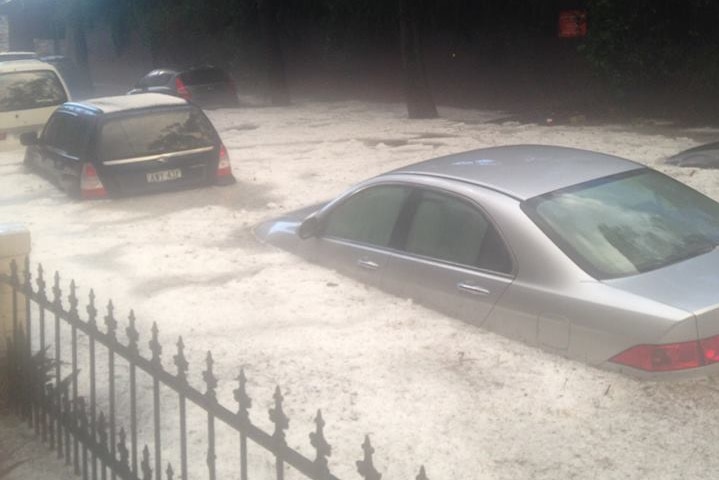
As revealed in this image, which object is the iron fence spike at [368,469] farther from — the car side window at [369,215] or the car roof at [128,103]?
the car roof at [128,103]

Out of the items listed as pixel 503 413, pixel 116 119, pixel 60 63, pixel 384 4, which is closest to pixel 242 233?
pixel 116 119

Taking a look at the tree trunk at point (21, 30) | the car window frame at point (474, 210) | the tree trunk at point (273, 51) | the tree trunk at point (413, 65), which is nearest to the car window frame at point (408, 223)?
the car window frame at point (474, 210)

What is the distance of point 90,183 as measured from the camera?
13148mm

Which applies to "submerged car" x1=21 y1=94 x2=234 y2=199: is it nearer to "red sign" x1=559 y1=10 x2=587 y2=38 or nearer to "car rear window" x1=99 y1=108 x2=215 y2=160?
"car rear window" x1=99 y1=108 x2=215 y2=160

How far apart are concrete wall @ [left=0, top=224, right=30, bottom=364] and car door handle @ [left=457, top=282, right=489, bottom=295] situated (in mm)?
2623

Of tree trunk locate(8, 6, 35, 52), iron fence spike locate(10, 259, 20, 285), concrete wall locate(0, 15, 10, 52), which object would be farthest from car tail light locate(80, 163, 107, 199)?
concrete wall locate(0, 15, 10, 52)

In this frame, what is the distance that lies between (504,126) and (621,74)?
252 centimetres

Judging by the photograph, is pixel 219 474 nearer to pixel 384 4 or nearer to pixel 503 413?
pixel 503 413

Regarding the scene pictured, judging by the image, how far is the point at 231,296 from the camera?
28.1 ft

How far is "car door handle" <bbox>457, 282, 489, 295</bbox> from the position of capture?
6.36 m

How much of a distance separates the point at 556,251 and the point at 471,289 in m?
0.70

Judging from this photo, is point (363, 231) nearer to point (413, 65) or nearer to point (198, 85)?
point (413, 65)

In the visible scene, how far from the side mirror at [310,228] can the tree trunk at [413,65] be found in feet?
48.5

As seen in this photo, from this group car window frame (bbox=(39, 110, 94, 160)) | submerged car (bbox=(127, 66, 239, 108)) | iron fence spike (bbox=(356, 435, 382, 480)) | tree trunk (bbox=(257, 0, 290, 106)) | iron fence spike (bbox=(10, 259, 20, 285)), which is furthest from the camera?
tree trunk (bbox=(257, 0, 290, 106))
